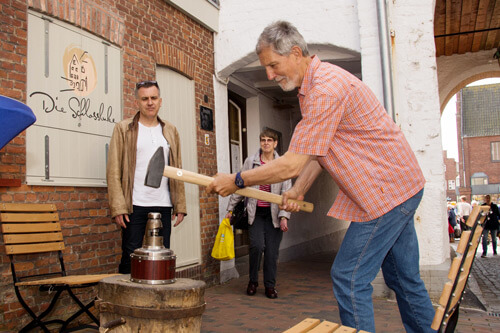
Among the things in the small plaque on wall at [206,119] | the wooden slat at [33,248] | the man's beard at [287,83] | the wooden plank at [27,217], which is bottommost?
the wooden slat at [33,248]

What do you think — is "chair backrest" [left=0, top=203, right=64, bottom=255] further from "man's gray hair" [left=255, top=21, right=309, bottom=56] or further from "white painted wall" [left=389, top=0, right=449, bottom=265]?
"white painted wall" [left=389, top=0, right=449, bottom=265]

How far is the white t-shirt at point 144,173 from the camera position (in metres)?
4.54

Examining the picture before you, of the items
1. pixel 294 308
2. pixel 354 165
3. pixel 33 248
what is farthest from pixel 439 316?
pixel 294 308

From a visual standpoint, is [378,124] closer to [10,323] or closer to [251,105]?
[10,323]

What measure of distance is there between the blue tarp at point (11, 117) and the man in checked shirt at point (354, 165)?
114 centimetres

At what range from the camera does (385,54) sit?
6.64 m

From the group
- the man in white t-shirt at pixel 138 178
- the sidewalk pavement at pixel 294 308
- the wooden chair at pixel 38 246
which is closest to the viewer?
the wooden chair at pixel 38 246

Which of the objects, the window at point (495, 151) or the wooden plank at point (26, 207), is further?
the window at point (495, 151)

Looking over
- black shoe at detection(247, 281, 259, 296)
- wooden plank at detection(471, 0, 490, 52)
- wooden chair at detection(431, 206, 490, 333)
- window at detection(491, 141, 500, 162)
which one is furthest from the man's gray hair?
window at detection(491, 141, 500, 162)

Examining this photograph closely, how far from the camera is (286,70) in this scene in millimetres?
2830

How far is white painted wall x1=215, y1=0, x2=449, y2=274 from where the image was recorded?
21.0 ft

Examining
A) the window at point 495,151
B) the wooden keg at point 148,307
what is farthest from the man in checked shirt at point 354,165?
the window at point 495,151

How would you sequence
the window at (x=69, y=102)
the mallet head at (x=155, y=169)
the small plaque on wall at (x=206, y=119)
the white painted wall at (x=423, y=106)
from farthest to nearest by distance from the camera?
the small plaque on wall at (x=206, y=119), the white painted wall at (x=423, y=106), the window at (x=69, y=102), the mallet head at (x=155, y=169)

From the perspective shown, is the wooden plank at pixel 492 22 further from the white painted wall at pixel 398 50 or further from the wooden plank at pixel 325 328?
the wooden plank at pixel 325 328
